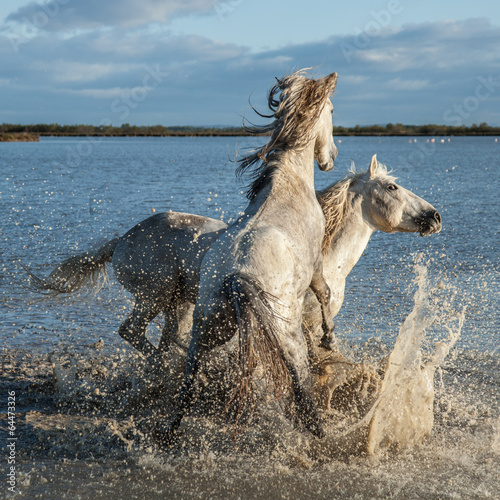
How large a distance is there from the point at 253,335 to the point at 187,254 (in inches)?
59.2

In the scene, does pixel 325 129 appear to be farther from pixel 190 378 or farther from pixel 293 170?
pixel 190 378

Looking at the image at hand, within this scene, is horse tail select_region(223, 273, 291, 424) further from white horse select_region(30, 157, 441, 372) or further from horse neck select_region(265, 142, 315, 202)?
white horse select_region(30, 157, 441, 372)

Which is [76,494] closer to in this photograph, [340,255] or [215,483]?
[215,483]

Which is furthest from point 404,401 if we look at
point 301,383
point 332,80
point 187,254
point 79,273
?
point 79,273

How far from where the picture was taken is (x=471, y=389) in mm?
5090

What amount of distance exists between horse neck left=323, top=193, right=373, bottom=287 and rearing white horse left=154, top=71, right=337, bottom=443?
27.4 inches

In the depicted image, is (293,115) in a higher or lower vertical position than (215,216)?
higher

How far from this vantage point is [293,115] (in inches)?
170

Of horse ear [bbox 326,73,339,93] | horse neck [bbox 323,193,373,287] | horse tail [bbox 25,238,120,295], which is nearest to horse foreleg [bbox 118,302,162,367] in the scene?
horse tail [bbox 25,238,120,295]

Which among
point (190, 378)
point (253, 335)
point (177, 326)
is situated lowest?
point (177, 326)

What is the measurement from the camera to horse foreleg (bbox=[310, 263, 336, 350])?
4.36 m

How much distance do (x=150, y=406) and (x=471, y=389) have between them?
2702 millimetres

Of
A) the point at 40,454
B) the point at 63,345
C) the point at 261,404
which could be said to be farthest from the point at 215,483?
the point at 63,345

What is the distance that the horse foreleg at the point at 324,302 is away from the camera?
4.36m
